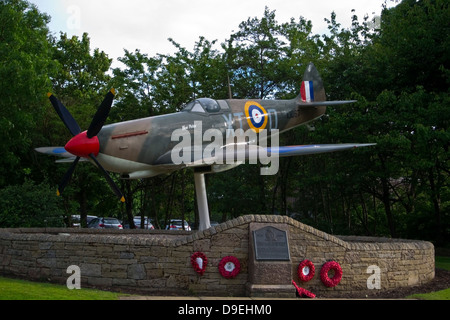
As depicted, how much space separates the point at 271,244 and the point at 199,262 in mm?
1695

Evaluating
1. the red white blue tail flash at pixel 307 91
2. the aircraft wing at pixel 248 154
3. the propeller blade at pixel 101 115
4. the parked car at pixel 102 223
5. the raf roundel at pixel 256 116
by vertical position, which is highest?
the red white blue tail flash at pixel 307 91

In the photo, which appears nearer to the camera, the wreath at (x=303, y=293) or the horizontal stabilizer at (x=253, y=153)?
the wreath at (x=303, y=293)

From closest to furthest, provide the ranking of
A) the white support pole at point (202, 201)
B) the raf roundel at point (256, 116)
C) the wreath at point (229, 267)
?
the wreath at point (229, 267) < the white support pole at point (202, 201) < the raf roundel at point (256, 116)

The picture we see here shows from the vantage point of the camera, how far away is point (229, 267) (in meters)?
11.0

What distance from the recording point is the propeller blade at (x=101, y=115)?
11.8m

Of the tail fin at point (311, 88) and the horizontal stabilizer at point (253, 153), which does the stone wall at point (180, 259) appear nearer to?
the horizontal stabilizer at point (253, 153)

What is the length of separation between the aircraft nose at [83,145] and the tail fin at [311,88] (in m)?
7.41

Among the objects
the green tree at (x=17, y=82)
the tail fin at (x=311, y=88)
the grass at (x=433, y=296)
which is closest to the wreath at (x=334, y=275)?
the grass at (x=433, y=296)

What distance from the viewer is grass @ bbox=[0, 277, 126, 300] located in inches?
349

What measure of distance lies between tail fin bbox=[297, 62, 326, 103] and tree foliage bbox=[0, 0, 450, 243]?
1402mm

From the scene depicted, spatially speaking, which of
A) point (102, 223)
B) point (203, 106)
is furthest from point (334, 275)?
point (102, 223)

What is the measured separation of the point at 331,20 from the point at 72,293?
24.4 m

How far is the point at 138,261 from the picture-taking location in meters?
10.9

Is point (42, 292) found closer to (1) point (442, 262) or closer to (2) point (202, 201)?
(2) point (202, 201)
